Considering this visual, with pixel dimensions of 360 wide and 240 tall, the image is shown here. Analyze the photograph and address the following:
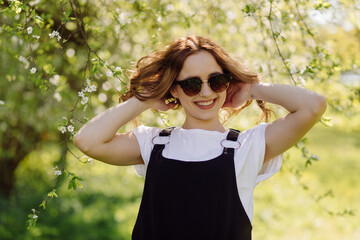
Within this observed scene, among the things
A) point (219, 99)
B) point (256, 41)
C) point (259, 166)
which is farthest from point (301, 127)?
point (256, 41)

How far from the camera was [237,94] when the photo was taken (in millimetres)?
2270

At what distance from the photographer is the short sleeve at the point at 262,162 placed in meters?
2.02

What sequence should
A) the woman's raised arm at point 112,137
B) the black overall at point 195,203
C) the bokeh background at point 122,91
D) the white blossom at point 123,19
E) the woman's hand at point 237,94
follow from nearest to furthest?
1. the black overall at point 195,203
2. the woman's raised arm at point 112,137
3. the woman's hand at point 237,94
4. the white blossom at point 123,19
5. the bokeh background at point 122,91

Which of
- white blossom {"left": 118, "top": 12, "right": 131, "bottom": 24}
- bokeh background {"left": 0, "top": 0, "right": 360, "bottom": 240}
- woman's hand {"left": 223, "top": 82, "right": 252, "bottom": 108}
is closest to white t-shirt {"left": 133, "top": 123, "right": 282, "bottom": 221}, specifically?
woman's hand {"left": 223, "top": 82, "right": 252, "bottom": 108}

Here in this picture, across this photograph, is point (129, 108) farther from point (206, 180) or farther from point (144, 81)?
point (206, 180)

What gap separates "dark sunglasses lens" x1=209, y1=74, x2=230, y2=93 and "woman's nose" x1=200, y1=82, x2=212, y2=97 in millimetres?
17

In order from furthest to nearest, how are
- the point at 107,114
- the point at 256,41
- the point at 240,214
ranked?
1. the point at 256,41
2. the point at 107,114
3. the point at 240,214

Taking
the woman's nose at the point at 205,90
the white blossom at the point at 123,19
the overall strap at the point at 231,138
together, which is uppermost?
the white blossom at the point at 123,19

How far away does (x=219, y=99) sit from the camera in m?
2.17

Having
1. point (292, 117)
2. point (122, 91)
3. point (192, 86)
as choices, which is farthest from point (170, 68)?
point (292, 117)

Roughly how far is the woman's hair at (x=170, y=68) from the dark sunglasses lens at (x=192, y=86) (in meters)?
0.11

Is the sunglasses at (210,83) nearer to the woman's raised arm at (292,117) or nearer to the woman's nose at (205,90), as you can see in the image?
the woman's nose at (205,90)

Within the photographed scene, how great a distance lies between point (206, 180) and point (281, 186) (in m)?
6.03

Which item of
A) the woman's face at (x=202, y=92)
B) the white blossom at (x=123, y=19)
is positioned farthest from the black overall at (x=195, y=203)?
the white blossom at (x=123, y=19)
